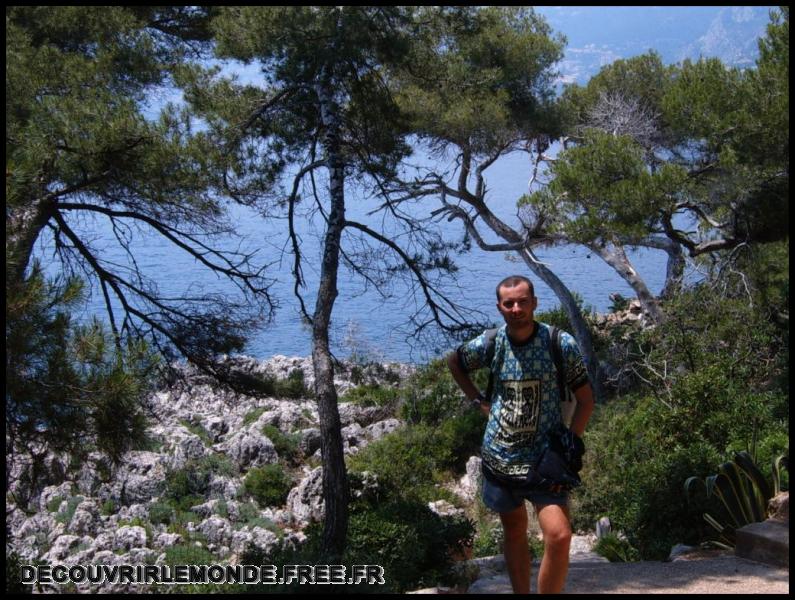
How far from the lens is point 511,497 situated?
303 centimetres

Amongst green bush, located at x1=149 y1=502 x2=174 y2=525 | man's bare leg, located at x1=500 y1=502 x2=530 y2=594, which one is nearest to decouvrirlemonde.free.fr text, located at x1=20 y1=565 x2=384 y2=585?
man's bare leg, located at x1=500 y1=502 x2=530 y2=594

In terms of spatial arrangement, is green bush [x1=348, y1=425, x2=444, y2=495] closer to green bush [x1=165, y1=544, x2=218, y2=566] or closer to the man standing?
green bush [x1=165, y1=544, x2=218, y2=566]

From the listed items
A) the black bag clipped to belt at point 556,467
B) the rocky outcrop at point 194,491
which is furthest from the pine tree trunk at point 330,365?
the black bag clipped to belt at point 556,467

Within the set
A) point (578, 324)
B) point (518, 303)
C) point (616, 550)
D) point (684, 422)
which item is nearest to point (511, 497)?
point (518, 303)

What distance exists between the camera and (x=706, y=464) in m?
7.04

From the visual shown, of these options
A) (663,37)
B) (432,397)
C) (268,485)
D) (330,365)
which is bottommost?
(268,485)

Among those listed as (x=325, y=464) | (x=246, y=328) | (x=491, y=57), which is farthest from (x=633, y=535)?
(x=491, y=57)

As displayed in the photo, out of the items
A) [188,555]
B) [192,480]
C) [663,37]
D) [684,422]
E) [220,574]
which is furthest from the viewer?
[663,37]

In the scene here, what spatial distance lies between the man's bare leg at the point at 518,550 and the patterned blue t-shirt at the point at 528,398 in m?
0.24

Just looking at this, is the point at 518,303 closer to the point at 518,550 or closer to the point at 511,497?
the point at 511,497

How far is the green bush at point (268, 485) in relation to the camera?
11.1 m

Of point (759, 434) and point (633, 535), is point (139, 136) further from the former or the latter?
point (759, 434)

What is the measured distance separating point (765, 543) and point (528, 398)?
2.27m

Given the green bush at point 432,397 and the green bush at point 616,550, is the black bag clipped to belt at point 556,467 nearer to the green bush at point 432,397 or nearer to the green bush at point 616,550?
the green bush at point 616,550
